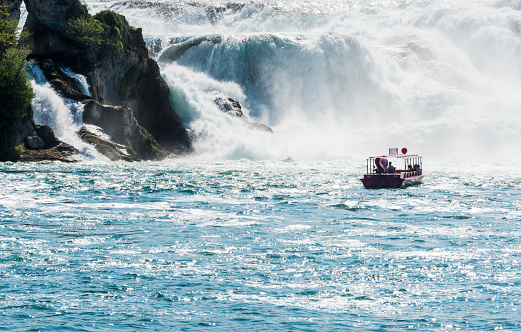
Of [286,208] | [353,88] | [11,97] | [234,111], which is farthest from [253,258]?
[353,88]

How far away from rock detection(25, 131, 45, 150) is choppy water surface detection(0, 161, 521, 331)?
16.2m

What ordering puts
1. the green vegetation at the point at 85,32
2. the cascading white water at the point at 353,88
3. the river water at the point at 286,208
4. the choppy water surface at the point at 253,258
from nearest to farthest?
the choppy water surface at the point at 253,258 → the river water at the point at 286,208 → the green vegetation at the point at 85,32 → the cascading white water at the point at 353,88

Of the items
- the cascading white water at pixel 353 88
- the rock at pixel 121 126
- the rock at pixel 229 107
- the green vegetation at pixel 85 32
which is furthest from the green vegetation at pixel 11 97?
the rock at pixel 229 107

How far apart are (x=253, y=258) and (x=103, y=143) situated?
45868 mm

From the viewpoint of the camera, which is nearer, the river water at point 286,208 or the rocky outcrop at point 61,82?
the river water at point 286,208

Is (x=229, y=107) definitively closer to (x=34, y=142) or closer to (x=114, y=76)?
(x=114, y=76)

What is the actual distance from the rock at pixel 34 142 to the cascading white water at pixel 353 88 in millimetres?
22192

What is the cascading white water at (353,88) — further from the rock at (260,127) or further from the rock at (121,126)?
the rock at (121,126)

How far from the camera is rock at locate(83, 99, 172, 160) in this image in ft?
231

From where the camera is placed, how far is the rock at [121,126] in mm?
70500

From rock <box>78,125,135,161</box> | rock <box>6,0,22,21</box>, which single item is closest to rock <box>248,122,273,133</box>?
rock <box>78,125,135,161</box>

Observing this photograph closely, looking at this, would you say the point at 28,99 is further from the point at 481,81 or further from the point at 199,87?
the point at 481,81

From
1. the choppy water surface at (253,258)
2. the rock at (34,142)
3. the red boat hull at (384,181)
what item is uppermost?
the rock at (34,142)

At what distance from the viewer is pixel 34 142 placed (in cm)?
6394
